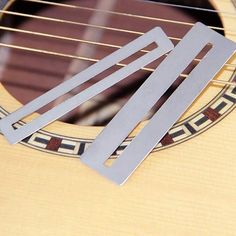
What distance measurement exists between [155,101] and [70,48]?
0.26 metres

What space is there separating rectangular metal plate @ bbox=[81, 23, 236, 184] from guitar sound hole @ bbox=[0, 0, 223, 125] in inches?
3.6

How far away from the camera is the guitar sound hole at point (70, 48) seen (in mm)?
904

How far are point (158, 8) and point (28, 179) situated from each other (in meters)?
0.46

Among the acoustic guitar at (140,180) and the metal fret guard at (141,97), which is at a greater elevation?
Answer: the metal fret guard at (141,97)

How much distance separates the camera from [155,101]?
0.77 meters

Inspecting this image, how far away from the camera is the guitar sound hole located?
2.97ft

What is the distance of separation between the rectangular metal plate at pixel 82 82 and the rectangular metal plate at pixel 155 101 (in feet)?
0.11

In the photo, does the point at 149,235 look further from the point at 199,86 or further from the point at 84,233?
the point at 199,86

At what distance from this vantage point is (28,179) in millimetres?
707

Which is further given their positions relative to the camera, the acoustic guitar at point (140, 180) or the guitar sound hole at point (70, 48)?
the guitar sound hole at point (70, 48)

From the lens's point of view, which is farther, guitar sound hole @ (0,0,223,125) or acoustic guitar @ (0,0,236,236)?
guitar sound hole @ (0,0,223,125)

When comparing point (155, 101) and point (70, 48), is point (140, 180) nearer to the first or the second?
point (155, 101)

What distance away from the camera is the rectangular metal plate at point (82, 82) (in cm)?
75

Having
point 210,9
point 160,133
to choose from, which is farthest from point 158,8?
point 160,133
